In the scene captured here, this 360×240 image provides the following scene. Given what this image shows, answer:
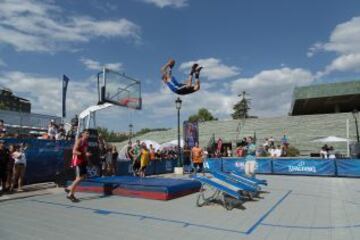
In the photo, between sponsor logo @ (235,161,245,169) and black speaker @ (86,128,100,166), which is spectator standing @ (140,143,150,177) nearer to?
black speaker @ (86,128,100,166)

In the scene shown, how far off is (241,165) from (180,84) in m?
10.2

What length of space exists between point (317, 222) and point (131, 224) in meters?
3.62

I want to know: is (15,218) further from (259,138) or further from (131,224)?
(259,138)

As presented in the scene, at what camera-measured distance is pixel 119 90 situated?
17.8 m

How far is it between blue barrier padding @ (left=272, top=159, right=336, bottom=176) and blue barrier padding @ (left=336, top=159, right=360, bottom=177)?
0.93 feet

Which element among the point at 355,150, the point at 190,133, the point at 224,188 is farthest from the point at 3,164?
the point at 355,150

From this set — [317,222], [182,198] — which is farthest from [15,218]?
[317,222]

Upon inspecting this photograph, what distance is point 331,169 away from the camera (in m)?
18.4

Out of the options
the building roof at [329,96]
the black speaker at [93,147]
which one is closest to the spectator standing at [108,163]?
the black speaker at [93,147]

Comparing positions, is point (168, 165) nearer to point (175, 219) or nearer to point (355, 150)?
point (355, 150)

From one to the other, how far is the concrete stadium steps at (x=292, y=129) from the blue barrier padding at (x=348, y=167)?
12.8m

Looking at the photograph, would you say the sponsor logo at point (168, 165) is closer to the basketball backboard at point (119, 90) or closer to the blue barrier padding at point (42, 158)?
the basketball backboard at point (119, 90)

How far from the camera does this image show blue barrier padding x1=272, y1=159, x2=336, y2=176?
18.5 metres

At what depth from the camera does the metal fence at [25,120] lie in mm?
20547
